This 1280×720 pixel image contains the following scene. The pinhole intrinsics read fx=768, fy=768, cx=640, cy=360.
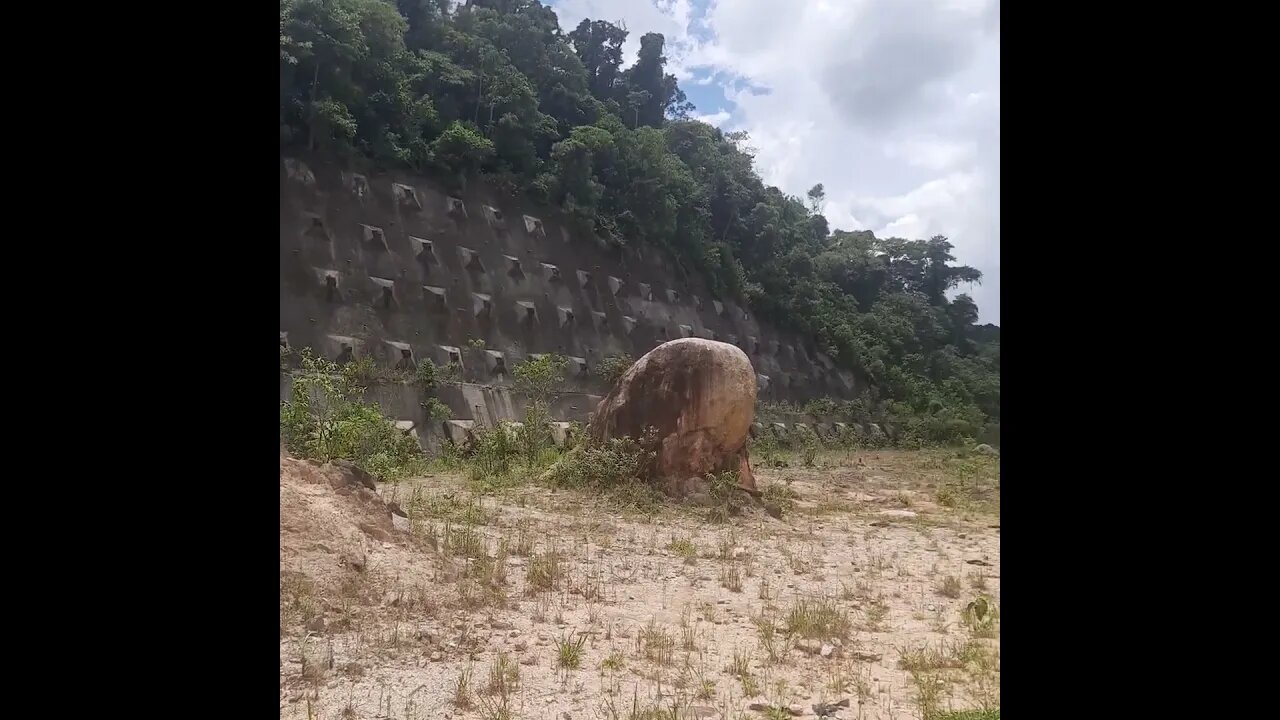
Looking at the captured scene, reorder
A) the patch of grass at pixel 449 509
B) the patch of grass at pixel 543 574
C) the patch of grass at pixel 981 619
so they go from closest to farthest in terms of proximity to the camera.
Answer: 1. the patch of grass at pixel 981 619
2. the patch of grass at pixel 543 574
3. the patch of grass at pixel 449 509

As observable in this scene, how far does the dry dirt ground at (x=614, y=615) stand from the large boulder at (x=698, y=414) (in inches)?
61.1

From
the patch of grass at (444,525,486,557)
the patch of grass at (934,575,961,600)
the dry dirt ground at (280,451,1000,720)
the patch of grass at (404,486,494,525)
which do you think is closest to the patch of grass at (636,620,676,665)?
the dry dirt ground at (280,451,1000,720)

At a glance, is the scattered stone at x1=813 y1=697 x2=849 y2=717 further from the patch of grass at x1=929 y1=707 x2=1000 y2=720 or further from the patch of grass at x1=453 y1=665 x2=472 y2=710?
the patch of grass at x1=453 y1=665 x2=472 y2=710

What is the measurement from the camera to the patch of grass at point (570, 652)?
4281 millimetres

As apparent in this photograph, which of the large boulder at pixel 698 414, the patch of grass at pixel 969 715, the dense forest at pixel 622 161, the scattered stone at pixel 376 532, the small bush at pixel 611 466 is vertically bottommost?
the patch of grass at pixel 969 715

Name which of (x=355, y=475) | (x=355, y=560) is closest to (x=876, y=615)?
(x=355, y=560)

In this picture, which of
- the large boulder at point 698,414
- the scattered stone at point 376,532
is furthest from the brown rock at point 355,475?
the large boulder at point 698,414

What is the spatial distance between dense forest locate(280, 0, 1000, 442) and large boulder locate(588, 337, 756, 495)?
1138cm

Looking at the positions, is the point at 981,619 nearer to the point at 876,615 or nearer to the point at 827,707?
the point at 876,615

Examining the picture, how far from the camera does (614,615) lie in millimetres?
5238

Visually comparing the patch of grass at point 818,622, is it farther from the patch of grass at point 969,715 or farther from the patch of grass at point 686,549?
the patch of grass at point 686,549

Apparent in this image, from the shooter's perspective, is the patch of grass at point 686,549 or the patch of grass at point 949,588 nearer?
the patch of grass at point 949,588
